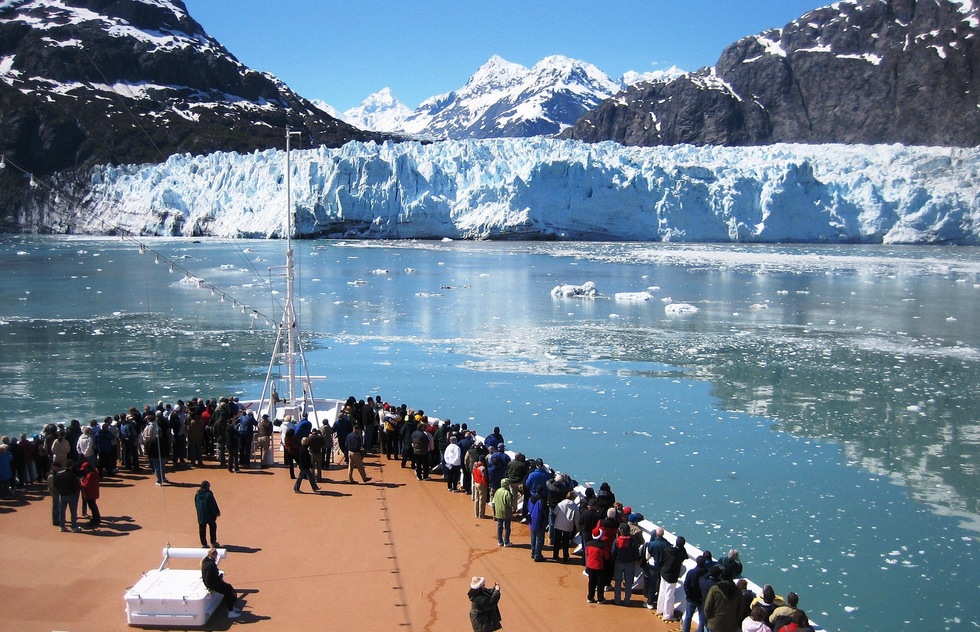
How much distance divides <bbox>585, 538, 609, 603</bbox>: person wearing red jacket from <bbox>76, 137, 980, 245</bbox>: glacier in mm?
52315

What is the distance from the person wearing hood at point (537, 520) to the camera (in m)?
6.68

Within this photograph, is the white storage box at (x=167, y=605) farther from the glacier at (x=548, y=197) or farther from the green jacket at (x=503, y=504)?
the glacier at (x=548, y=197)

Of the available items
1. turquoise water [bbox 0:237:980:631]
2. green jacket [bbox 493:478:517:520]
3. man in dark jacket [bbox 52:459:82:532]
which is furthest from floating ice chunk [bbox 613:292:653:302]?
man in dark jacket [bbox 52:459:82:532]

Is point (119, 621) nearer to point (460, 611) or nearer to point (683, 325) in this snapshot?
point (460, 611)

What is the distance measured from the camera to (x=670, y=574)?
230 inches

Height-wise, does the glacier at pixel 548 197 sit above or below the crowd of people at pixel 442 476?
above

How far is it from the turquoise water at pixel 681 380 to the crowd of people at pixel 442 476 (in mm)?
1930

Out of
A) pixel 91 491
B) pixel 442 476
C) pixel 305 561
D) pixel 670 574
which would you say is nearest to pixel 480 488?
pixel 442 476

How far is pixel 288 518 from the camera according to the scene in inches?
298

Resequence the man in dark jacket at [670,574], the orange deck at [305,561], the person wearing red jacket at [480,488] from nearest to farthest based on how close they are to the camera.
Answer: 1. the orange deck at [305,561]
2. the man in dark jacket at [670,574]
3. the person wearing red jacket at [480,488]

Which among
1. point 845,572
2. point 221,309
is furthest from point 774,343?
point 221,309

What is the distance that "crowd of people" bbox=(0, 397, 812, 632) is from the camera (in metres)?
5.47

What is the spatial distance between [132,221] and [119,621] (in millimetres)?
64444

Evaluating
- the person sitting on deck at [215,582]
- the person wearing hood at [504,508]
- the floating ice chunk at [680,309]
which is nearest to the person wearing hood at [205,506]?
the person sitting on deck at [215,582]
